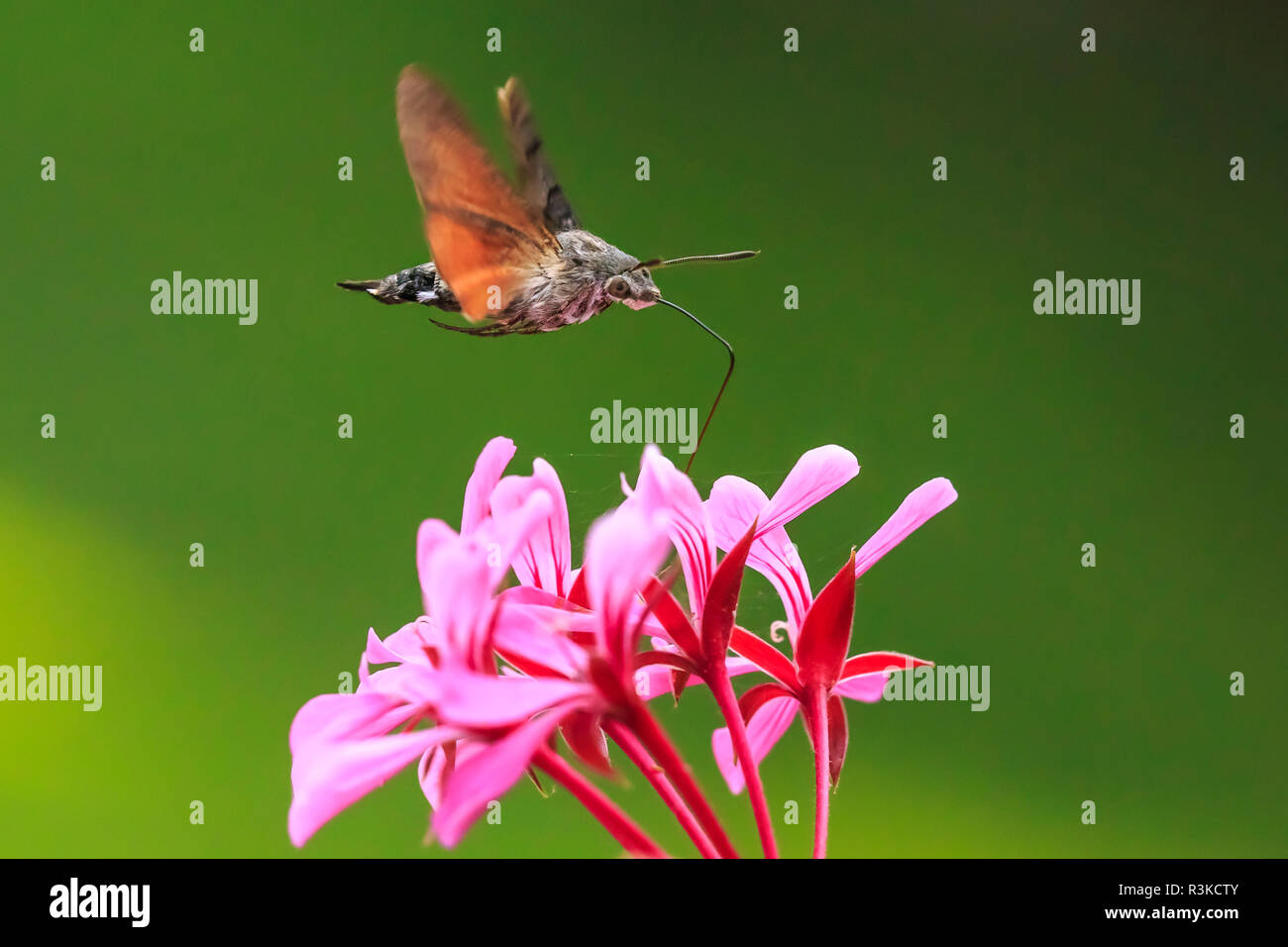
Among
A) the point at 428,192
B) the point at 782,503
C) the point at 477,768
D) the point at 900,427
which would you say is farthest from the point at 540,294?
the point at 900,427

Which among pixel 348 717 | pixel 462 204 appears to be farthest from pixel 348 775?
pixel 462 204

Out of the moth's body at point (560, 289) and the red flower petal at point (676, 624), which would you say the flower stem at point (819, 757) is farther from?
the moth's body at point (560, 289)

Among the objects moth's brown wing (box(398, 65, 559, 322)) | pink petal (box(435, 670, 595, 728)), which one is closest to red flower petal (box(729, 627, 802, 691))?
pink petal (box(435, 670, 595, 728))

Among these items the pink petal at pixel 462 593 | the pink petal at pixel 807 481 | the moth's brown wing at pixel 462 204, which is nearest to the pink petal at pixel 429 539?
the pink petal at pixel 462 593

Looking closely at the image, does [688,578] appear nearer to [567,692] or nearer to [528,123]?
[567,692]

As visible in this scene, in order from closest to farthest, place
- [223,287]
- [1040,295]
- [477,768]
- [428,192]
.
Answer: [477,768]
[428,192]
[223,287]
[1040,295]
